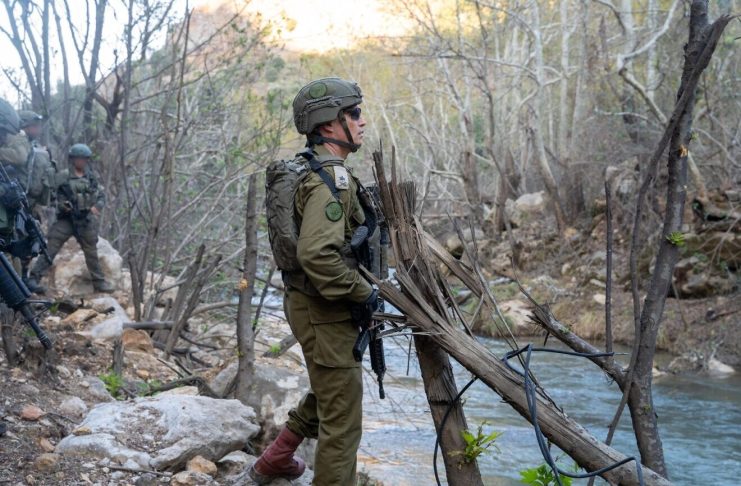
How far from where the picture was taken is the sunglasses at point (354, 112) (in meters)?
3.39

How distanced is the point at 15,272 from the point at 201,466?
1.89 meters

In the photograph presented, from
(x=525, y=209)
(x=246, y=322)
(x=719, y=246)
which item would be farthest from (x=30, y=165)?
(x=525, y=209)

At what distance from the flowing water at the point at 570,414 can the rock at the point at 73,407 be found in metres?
2.16

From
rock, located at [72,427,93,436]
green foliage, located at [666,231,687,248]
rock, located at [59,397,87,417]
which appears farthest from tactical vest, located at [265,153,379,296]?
rock, located at [59,397,87,417]

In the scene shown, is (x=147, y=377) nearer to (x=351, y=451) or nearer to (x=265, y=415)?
(x=265, y=415)

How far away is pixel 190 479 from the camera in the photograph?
390cm

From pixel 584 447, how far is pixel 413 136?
27.2m

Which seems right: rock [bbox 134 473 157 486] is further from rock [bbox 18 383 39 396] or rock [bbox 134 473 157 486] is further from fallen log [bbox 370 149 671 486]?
fallen log [bbox 370 149 671 486]

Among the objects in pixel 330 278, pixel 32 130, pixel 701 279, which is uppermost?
pixel 32 130

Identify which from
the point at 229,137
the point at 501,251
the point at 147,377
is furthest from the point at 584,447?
the point at 501,251

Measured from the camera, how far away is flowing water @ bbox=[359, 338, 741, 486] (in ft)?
22.6

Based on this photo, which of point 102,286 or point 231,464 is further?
point 102,286

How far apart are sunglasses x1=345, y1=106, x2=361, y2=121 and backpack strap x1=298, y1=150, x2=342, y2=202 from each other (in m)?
0.27

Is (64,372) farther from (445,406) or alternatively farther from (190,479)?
(445,406)
